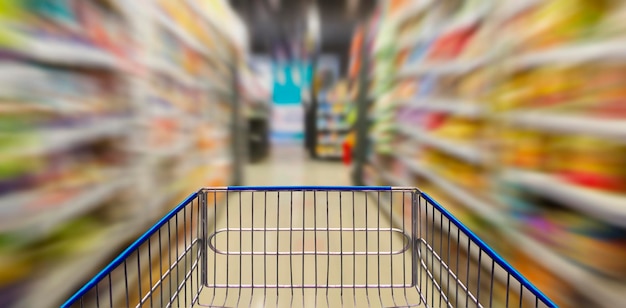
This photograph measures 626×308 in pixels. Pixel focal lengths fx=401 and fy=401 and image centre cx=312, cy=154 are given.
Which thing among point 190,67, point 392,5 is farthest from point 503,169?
point 392,5

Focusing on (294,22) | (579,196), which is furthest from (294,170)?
(579,196)

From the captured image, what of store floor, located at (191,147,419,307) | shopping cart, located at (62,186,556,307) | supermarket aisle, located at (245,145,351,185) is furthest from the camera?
supermarket aisle, located at (245,145,351,185)

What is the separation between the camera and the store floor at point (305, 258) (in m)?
1.74

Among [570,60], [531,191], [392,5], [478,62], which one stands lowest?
[531,191]

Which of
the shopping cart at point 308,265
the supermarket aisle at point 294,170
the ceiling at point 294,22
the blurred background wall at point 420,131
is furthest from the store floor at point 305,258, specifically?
the ceiling at point 294,22

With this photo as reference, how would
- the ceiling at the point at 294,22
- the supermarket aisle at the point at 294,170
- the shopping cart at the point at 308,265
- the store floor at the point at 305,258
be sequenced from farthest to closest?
the ceiling at the point at 294,22
the supermarket aisle at the point at 294,170
the store floor at the point at 305,258
the shopping cart at the point at 308,265

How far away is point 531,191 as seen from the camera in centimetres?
132

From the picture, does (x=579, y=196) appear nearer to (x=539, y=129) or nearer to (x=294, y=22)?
(x=539, y=129)

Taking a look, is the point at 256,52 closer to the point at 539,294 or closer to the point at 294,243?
the point at 294,243

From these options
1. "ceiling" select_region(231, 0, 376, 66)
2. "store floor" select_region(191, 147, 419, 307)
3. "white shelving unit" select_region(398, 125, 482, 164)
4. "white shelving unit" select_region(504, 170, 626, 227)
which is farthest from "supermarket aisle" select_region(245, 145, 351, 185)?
"white shelving unit" select_region(504, 170, 626, 227)

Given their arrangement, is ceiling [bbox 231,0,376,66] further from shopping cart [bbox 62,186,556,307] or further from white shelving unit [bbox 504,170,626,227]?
white shelving unit [bbox 504,170,626,227]

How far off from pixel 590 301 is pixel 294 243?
2036 mm

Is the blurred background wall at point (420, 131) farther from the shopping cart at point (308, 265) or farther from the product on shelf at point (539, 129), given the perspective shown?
the shopping cart at point (308, 265)

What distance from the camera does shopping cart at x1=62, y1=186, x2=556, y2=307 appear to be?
4.27 ft
